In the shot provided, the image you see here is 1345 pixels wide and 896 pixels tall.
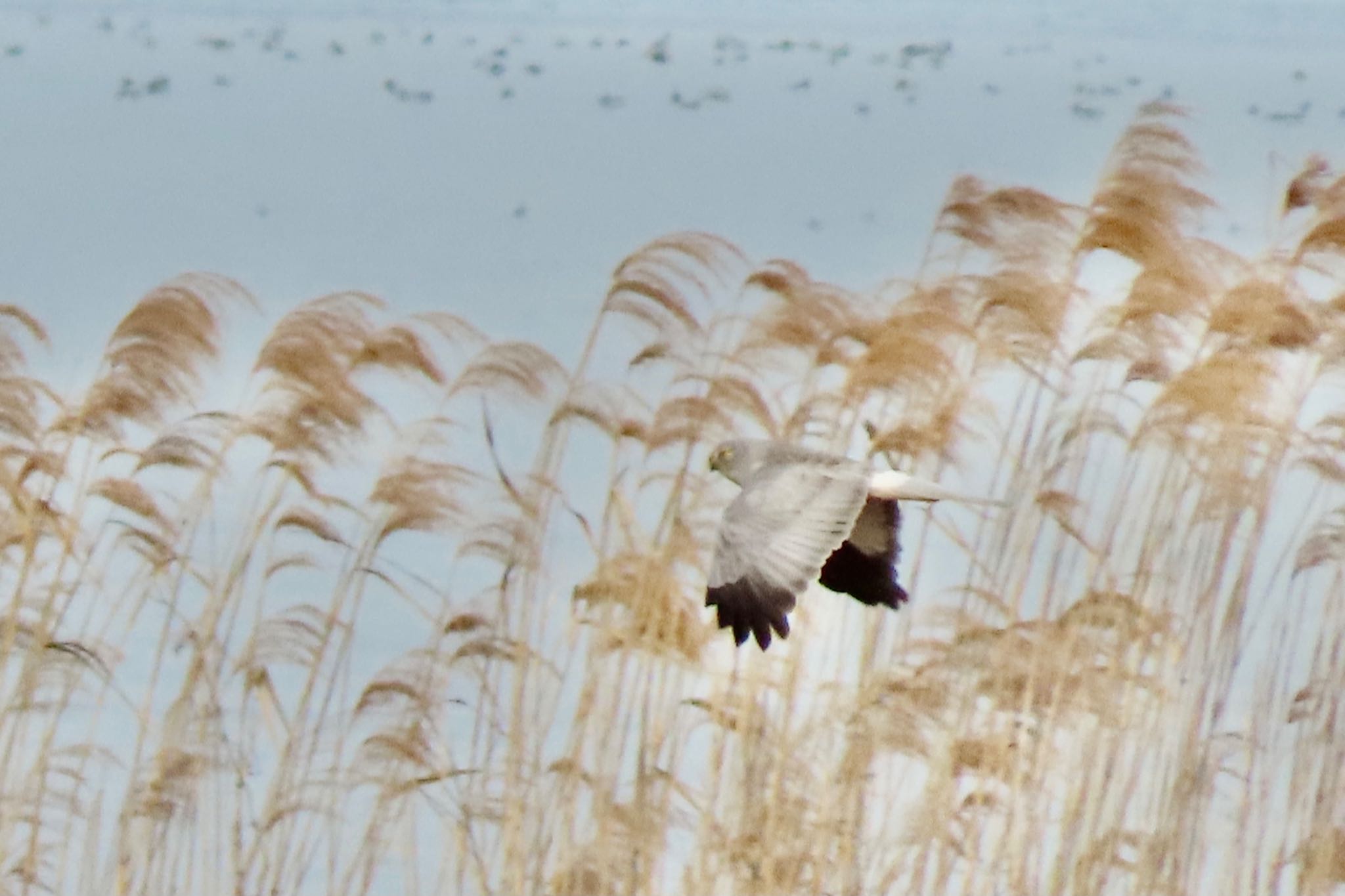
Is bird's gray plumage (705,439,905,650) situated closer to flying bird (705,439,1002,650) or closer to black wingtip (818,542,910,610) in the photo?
flying bird (705,439,1002,650)

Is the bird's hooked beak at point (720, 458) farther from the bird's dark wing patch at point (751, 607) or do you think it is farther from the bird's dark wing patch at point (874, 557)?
the bird's dark wing patch at point (751, 607)

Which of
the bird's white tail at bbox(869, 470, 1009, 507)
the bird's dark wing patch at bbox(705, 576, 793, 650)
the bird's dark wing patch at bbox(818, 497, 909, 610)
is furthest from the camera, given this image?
the bird's dark wing patch at bbox(818, 497, 909, 610)

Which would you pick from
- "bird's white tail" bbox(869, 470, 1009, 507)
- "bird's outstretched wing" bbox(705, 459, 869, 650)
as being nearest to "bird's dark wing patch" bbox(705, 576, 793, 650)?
"bird's outstretched wing" bbox(705, 459, 869, 650)

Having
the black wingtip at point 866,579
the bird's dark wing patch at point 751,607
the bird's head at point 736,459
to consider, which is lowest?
the bird's dark wing patch at point 751,607

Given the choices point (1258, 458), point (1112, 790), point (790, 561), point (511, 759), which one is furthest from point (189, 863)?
point (1258, 458)

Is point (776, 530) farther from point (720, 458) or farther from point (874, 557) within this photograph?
point (874, 557)

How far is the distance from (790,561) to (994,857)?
3.80 feet

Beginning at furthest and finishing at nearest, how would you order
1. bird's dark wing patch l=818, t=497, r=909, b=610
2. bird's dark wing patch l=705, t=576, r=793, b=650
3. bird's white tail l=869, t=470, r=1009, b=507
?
bird's dark wing patch l=818, t=497, r=909, b=610
bird's white tail l=869, t=470, r=1009, b=507
bird's dark wing patch l=705, t=576, r=793, b=650

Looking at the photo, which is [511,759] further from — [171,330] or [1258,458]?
[1258,458]

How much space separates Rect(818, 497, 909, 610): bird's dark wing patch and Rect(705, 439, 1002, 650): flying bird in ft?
0.21

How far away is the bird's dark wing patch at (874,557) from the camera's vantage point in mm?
4672

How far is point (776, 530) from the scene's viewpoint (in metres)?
4.08

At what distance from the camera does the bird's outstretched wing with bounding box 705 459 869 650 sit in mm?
3984

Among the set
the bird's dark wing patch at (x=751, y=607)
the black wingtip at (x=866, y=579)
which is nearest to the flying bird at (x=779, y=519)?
the bird's dark wing patch at (x=751, y=607)
